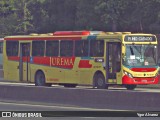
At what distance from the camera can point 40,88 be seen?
2586 centimetres

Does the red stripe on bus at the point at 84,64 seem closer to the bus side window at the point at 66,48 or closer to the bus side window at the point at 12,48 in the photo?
the bus side window at the point at 66,48

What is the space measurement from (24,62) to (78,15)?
41.8m

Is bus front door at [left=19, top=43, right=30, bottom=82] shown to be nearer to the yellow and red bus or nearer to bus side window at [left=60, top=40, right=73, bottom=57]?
the yellow and red bus

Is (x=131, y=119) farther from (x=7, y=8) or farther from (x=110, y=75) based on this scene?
(x=7, y=8)

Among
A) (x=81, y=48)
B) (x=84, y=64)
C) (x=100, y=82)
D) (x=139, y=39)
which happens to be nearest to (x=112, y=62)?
(x=100, y=82)

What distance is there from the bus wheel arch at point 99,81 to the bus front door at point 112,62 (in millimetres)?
255

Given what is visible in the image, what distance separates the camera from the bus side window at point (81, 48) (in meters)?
34.4

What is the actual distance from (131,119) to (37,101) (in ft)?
22.8

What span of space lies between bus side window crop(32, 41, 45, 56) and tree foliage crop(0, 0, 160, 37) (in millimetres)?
30626

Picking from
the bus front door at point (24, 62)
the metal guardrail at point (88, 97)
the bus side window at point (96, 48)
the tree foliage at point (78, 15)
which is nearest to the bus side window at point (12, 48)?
the bus front door at point (24, 62)

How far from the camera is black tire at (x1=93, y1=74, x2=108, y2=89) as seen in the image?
3291 centimetres

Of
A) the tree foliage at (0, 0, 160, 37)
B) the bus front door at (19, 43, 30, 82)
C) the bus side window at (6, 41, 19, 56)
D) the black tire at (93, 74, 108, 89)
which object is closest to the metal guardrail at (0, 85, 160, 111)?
the black tire at (93, 74, 108, 89)

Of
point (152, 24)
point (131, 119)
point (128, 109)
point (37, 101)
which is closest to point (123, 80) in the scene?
point (37, 101)

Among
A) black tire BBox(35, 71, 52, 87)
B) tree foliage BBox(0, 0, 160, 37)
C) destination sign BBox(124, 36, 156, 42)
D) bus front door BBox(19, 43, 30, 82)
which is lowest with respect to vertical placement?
black tire BBox(35, 71, 52, 87)
